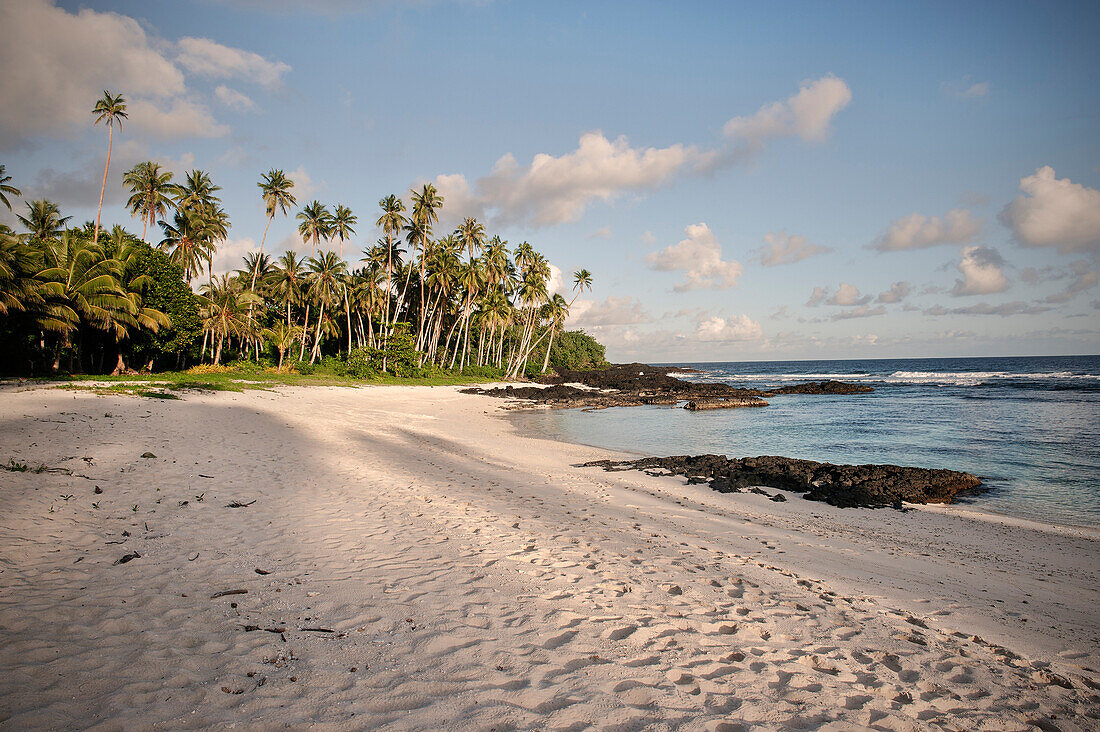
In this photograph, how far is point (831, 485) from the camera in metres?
12.7

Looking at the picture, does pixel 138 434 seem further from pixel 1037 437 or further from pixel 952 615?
pixel 1037 437

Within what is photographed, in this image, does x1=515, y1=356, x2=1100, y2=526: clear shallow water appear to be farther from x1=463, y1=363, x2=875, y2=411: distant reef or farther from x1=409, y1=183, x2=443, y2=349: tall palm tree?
x1=409, y1=183, x2=443, y2=349: tall palm tree

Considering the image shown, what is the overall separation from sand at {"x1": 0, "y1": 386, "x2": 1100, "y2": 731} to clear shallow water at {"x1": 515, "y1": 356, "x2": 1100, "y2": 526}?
5616 mm

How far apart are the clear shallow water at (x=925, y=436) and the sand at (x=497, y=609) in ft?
18.4

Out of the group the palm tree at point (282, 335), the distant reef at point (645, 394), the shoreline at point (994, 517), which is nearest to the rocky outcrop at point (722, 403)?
the distant reef at point (645, 394)

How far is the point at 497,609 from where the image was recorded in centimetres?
485

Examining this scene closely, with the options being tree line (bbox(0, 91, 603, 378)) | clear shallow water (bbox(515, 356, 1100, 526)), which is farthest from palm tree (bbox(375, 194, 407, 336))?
clear shallow water (bbox(515, 356, 1100, 526))

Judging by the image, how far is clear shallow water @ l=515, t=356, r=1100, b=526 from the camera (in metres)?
13.0

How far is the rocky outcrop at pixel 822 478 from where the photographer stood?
39.3 ft

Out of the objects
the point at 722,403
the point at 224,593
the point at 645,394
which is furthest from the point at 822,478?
the point at 645,394

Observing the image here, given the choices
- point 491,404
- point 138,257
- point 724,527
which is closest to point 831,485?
point 724,527

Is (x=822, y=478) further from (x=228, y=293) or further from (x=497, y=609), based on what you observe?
(x=228, y=293)

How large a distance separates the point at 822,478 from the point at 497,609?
12.0m

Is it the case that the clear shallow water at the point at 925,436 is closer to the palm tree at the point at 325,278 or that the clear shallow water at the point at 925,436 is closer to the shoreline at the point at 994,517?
the shoreline at the point at 994,517
